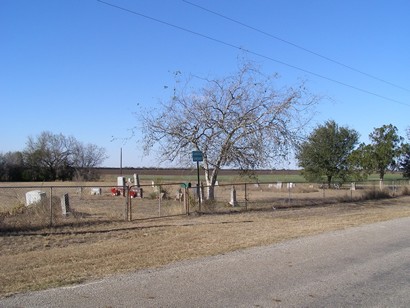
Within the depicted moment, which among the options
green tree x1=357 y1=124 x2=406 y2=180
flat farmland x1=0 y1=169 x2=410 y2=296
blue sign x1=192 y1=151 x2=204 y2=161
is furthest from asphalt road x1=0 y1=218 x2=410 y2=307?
green tree x1=357 y1=124 x2=406 y2=180

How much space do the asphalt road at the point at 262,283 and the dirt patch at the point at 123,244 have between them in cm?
75

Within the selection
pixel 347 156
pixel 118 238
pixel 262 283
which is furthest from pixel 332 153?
pixel 262 283

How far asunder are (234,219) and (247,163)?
6607 mm

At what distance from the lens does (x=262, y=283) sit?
6980 millimetres

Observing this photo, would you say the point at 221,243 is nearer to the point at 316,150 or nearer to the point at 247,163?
the point at 247,163

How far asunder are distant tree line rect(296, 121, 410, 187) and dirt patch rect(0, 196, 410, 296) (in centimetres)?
2884

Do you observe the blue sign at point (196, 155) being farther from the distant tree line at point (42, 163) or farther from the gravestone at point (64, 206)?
the distant tree line at point (42, 163)

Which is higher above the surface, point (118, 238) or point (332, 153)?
point (332, 153)

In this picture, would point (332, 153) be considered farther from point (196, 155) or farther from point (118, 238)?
point (118, 238)

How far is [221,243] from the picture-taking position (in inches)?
452

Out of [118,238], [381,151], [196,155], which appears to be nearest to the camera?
[118,238]

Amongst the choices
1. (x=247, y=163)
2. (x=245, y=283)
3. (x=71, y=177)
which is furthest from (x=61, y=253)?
(x=71, y=177)

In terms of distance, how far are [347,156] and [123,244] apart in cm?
4370

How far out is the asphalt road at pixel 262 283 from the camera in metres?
6.00
